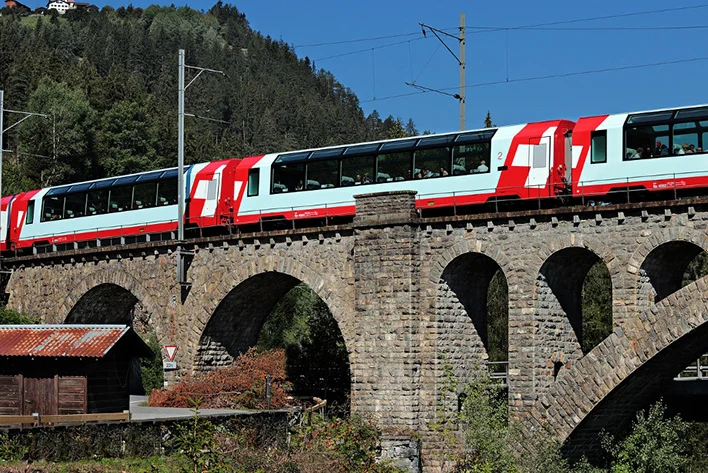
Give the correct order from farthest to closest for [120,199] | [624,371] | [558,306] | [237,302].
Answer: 1. [120,199]
2. [237,302]
3. [558,306]
4. [624,371]

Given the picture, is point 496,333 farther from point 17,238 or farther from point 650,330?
point 650,330

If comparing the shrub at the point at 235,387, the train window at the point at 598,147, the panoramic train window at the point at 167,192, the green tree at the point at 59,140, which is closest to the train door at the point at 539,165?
the train window at the point at 598,147

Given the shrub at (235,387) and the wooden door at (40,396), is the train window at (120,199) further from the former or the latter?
the wooden door at (40,396)

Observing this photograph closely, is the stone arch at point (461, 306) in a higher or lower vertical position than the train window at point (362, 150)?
lower

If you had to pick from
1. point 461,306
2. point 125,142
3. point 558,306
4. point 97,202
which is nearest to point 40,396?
point 461,306

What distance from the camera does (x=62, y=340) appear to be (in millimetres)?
35500

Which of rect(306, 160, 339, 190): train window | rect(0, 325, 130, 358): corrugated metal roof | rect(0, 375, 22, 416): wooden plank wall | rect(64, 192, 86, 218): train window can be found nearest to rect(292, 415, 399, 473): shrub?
rect(0, 325, 130, 358): corrugated metal roof

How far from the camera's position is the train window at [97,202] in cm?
5246

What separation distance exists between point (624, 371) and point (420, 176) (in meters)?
10.2

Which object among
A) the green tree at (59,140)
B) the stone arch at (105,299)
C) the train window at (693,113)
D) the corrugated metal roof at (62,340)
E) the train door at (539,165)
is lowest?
the corrugated metal roof at (62,340)

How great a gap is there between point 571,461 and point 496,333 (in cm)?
2551

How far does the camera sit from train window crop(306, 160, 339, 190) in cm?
4272

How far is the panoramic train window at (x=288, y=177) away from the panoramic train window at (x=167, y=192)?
6002 millimetres

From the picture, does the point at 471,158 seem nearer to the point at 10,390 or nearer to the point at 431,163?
the point at 431,163
